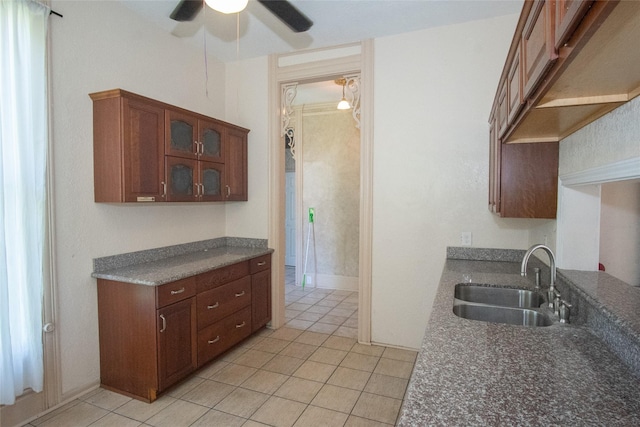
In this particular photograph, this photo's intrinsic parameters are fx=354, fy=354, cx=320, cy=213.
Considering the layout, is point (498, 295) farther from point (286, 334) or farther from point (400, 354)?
point (286, 334)

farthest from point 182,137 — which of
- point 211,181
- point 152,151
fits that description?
point 211,181

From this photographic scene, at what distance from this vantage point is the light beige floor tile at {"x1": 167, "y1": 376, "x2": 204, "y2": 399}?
250cm

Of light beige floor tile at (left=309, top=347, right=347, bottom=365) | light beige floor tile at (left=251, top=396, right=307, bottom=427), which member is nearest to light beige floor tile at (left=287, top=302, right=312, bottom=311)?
light beige floor tile at (left=309, top=347, right=347, bottom=365)

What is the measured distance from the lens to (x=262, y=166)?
3.77 metres

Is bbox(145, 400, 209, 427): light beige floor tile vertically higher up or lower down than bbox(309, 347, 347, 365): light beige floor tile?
higher up

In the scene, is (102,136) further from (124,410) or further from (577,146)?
(577,146)

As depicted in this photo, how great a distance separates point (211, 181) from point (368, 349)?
2.14 m

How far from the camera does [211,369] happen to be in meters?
2.88

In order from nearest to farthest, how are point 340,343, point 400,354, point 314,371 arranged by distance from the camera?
point 314,371, point 400,354, point 340,343

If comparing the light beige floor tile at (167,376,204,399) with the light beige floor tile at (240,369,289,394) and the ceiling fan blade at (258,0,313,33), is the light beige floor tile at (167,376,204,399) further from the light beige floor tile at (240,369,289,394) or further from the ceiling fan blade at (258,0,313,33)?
the ceiling fan blade at (258,0,313,33)

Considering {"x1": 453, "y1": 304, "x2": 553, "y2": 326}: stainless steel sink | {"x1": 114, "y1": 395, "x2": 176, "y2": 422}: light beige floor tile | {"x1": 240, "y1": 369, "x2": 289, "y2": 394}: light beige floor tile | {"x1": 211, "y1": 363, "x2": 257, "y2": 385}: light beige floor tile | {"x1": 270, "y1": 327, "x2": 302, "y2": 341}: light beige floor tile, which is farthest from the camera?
{"x1": 270, "y1": 327, "x2": 302, "y2": 341}: light beige floor tile

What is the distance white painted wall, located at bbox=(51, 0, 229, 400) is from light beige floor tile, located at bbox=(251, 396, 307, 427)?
1.28 m

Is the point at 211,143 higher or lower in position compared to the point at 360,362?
higher

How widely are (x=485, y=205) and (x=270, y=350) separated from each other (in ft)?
7.54
